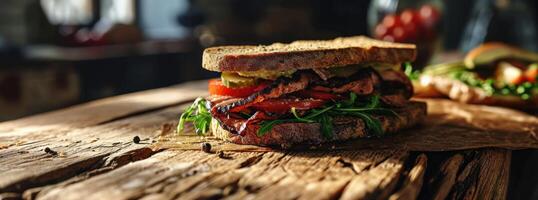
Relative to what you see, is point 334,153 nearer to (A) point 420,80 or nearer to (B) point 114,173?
(B) point 114,173

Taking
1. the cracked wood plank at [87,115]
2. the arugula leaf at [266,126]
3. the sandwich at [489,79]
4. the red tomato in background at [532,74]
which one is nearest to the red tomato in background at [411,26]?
the sandwich at [489,79]

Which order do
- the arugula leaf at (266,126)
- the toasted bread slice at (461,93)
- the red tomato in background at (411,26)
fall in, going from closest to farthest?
1. the arugula leaf at (266,126)
2. the toasted bread slice at (461,93)
3. the red tomato in background at (411,26)

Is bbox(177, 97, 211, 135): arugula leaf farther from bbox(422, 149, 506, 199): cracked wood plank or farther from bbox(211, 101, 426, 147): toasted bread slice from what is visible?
bbox(422, 149, 506, 199): cracked wood plank

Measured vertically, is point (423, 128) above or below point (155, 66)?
above

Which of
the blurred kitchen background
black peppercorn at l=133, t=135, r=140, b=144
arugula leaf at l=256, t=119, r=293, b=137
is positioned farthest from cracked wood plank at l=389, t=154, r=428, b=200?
the blurred kitchen background

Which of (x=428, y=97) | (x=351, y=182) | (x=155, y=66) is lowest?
(x=155, y=66)

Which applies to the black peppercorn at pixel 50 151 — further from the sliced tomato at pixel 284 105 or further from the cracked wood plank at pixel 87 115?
the sliced tomato at pixel 284 105

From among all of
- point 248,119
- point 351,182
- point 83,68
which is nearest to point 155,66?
point 83,68
